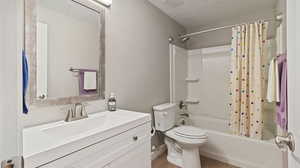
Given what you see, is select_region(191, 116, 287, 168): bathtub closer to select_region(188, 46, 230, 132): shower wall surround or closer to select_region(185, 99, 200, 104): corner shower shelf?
select_region(188, 46, 230, 132): shower wall surround

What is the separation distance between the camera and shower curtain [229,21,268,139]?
6.32 ft

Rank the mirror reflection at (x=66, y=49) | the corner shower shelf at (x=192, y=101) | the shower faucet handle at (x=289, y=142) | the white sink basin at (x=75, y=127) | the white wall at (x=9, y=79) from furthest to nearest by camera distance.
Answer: the corner shower shelf at (x=192, y=101)
the mirror reflection at (x=66, y=49)
the white sink basin at (x=75, y=127)
the shower faucet handle at (x=289, y=142)
the white wall at (x=9, y=79)

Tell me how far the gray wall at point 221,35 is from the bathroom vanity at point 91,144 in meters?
2.30

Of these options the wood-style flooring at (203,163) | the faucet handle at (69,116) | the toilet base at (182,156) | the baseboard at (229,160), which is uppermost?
the faucet handle at (69,116)

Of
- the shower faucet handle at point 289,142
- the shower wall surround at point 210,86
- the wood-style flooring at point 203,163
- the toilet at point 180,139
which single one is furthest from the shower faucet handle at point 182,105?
the shower faucet handle at point 289,142

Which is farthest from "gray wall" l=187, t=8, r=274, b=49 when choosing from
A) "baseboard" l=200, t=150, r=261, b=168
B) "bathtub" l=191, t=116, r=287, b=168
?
"baseboard" l=200, t=150, r=261, b=168

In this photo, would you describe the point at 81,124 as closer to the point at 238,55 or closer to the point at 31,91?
the point at 31,91

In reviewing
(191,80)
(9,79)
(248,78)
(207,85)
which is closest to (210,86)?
(207,85)

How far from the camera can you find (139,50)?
1999 millimetres

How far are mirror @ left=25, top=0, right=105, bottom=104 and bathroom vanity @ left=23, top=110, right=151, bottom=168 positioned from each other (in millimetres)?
263

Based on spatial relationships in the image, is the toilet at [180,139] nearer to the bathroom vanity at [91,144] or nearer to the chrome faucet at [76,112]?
the bathroom vanity at [91,144]

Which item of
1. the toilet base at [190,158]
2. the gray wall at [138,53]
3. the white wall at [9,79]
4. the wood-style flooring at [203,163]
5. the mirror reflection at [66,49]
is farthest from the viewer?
the wood-style flooring at [203,163]

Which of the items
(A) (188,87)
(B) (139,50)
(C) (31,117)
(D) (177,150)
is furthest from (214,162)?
(C) (31,117)

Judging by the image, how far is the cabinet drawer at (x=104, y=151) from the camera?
0.80 m
